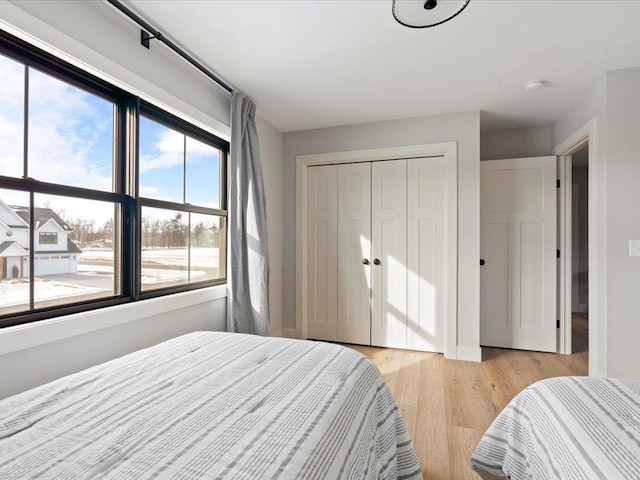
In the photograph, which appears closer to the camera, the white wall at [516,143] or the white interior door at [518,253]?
the white interior door at [518,253]

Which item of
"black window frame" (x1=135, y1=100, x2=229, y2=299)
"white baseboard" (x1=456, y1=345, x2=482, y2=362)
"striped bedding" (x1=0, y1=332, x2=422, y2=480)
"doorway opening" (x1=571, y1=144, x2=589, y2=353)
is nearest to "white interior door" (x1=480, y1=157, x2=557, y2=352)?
"white baseboard" (x1=456, y1=345, x2=482, y2=362)

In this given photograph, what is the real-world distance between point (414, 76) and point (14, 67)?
8.04ft

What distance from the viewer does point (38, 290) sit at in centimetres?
161

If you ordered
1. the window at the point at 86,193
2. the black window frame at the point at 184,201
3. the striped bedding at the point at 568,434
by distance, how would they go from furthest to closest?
1. the black window frame at the point at 184,201
2. the window at the point at 86,193
3. the striped bedding at the point at 568,434

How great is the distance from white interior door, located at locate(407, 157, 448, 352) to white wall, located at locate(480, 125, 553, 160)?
913 millimetres

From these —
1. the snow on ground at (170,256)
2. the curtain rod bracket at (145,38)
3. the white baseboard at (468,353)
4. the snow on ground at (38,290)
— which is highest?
the curtain rod bracket at (145,38)

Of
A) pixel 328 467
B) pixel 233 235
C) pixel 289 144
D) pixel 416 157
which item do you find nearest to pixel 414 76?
pixel 416 157

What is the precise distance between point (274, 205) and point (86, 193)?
2034 mm

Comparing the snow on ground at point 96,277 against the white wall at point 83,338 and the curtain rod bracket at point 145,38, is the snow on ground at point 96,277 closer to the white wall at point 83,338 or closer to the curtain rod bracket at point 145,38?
the white wall at point 83,338

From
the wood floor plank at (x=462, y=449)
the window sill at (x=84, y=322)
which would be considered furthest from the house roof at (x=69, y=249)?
the wood floor plank at (x=462, y=449)

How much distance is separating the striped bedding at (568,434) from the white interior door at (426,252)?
6.71ft

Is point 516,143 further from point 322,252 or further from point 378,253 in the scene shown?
point 322,252

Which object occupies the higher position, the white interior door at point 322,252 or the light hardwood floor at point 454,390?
the white interior door at point 322,252

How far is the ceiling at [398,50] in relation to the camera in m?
1.83
